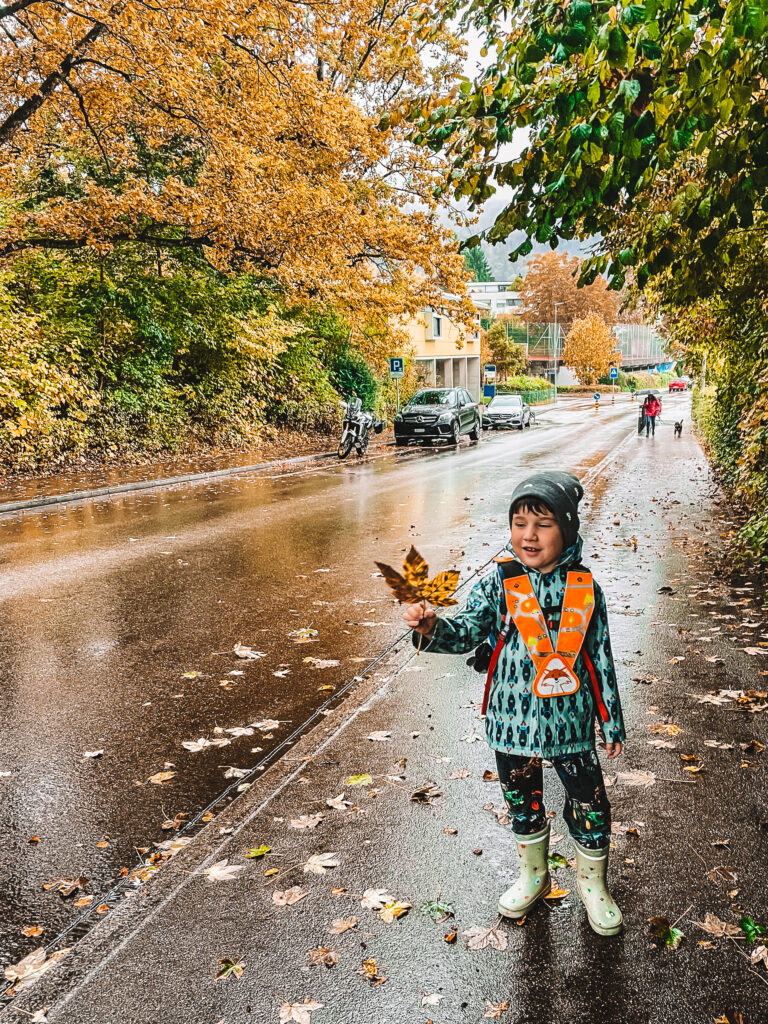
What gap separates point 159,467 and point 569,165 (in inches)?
669

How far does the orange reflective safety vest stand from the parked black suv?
2635 centimetres

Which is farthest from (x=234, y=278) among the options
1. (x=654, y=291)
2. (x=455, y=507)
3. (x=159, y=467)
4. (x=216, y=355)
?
(x=654, y=291)

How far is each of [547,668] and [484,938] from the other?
971mm

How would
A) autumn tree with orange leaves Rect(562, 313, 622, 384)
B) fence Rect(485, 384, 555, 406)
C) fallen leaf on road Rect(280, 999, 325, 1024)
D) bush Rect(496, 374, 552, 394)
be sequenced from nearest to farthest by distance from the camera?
fallen leaf on road Rect(280, 999, 325, 1024) < fence Rect(485, 384, 555, 406) < bush Rect(496, 374, 552, 394) < autumn tree with orange leaves Rect(562, 313, 622, 384)

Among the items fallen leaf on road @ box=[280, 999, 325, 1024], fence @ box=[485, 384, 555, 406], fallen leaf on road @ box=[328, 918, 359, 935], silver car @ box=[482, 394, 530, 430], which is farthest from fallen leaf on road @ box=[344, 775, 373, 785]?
fence @ box=[485, 384, 555, 406]

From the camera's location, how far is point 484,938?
9.26ft

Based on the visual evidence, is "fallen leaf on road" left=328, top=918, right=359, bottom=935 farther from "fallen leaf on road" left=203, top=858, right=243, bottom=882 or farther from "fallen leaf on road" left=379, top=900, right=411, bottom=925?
"fallen leaf on road" left=203, top=858, right=243, bottom=882

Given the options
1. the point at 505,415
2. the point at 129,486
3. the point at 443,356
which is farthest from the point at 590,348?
the point at 129,486

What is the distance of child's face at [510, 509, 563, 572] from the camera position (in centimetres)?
275

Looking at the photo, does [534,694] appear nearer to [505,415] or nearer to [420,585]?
[420,585]

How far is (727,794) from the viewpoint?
3.75 meters

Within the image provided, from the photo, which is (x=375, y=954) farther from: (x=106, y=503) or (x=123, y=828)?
(x=106, y=503)

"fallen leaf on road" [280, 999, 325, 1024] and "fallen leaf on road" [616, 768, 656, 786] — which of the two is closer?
"fallen leaf on road" [280, 999, 325, 1024]

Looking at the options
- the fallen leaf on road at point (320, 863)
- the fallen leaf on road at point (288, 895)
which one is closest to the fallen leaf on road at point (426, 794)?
the fallen leaf on road at point (320, 863)
